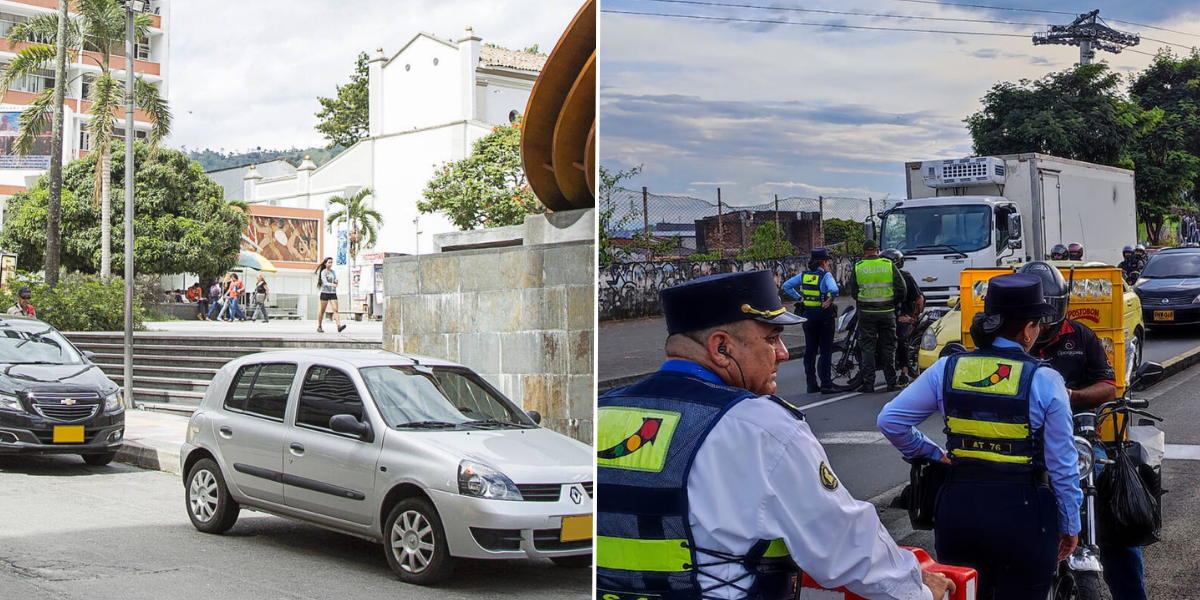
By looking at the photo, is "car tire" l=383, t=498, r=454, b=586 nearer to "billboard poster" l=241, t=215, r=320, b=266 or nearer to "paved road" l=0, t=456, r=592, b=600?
"paved road" l=0, t=456, r=592, b=600

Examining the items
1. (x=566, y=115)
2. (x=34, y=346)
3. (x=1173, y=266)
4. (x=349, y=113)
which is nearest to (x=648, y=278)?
(x=1173, y=266)

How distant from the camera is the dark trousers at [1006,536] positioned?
2.66 metres

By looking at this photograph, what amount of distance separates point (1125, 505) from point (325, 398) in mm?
3732

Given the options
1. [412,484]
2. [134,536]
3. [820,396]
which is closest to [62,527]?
[134,536]

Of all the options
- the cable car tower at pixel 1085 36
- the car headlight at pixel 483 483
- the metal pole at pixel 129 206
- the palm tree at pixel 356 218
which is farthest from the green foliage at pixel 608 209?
the palm tree at pixel 356 218

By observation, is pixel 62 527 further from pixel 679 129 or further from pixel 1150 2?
pixel 1150 2

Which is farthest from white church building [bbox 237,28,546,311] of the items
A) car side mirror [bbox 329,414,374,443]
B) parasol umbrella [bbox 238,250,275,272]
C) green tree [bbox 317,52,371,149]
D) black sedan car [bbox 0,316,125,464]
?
car side mirror [bbox 329,414,374,443]

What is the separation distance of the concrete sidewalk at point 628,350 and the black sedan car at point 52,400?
7577 millimetres

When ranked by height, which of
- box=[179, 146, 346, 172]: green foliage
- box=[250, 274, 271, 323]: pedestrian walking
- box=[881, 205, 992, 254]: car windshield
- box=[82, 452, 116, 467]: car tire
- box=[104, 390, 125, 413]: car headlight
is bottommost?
box=[82, 452, 116, 467]: car tire

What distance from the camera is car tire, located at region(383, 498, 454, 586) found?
4879 millimetres

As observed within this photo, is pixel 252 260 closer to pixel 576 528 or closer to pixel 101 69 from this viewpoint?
pixel 101 69

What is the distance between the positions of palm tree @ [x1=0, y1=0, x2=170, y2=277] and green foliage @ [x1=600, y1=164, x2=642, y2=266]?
9.37 metres

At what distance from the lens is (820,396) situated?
3.06 meters

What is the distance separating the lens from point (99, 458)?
360 inches
